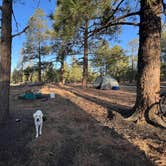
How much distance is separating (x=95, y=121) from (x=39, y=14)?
68.0 feet

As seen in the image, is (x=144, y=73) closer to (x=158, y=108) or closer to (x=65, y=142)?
(x=158, y=108)

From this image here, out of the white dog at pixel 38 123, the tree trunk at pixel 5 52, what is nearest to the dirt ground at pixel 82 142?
the white dog at pixel 38 123

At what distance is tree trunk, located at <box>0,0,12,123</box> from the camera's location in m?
5.20

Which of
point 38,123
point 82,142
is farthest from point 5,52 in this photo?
point 82,142

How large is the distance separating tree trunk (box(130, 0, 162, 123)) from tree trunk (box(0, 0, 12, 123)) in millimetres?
3279

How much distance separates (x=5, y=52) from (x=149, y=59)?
11.8ft

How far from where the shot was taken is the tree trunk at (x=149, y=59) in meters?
5.39

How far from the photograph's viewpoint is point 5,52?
5.20 m

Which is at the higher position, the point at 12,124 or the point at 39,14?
the point at 39,14

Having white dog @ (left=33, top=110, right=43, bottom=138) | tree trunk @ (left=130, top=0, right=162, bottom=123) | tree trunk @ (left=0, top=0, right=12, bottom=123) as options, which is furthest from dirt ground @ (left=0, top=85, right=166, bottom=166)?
tree trunk @ (left=130, top=0, right=162, bottom=123)

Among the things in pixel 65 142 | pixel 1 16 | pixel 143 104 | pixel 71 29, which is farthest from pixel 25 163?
pixel 71 29

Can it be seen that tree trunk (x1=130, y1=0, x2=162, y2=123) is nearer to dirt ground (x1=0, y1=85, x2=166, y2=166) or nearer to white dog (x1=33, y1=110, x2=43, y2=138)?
dirt ground (x1=0, y1=85, x2=166, y2=166)

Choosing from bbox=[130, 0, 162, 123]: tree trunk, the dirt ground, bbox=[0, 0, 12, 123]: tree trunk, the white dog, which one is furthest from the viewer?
bbox=[130, 0, 162, 123]: tree trunk

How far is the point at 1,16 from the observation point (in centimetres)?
525
